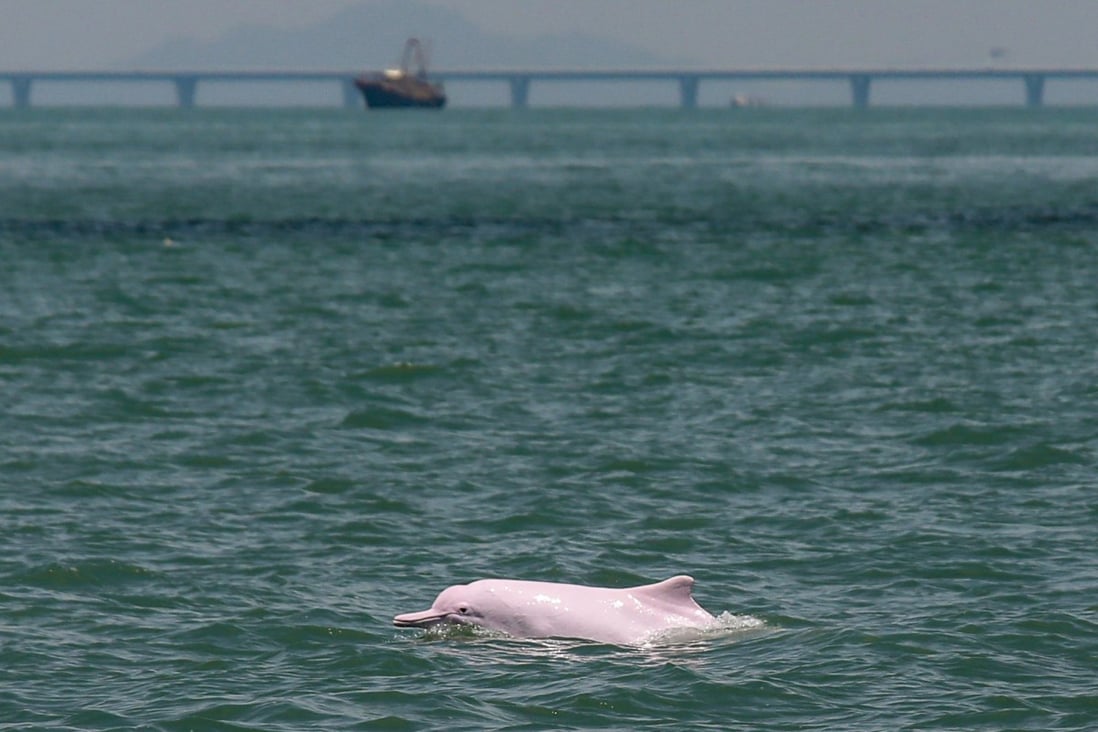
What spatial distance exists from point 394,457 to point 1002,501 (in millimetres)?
10246

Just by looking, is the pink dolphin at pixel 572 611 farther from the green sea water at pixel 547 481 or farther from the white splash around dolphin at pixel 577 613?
the green sea water at pixel 547 481

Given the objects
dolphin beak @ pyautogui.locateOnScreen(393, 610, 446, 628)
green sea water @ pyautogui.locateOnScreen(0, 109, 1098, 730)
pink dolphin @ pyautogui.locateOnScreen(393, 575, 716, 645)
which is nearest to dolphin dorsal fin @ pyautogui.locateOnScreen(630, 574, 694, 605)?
pink dolphin @ pyautogui.locateOnScreen(393, 575, 716, 645)

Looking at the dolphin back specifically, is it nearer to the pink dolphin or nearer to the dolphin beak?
the pink dolphin

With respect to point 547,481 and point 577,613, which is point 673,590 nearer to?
point 577,613

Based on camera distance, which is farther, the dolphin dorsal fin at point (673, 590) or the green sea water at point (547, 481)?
the dolphin dorsal fin at point (673, 590)

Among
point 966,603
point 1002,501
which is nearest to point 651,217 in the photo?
point 1002,501

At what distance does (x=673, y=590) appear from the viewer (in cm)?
2162

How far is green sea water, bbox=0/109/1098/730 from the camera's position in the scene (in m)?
20.4

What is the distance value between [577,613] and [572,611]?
7 cm

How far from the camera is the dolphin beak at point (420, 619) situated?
21.6 meters

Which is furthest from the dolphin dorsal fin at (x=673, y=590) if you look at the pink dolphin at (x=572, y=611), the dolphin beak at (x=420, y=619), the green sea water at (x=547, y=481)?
the dolphin beak at (x=420, y=619)

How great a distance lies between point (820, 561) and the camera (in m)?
25.4

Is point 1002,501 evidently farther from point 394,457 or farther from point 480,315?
point 480,315

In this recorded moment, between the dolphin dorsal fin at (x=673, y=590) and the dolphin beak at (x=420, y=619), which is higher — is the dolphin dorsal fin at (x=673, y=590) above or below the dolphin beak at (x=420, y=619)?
above
